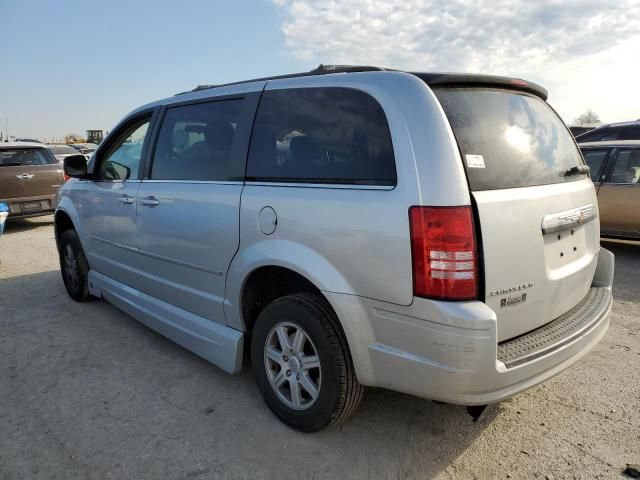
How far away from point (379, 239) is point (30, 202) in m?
9.49

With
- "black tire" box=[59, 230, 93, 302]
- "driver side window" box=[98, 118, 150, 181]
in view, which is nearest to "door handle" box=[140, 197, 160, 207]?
"driver side window" box=[98, 118, 150, 181]

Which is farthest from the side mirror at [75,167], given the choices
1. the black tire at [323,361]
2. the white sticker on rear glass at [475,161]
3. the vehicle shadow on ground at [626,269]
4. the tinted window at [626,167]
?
the tinted window at [626,167]

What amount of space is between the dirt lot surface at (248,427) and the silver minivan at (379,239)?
24 cm

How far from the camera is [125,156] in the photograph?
13.5 feet

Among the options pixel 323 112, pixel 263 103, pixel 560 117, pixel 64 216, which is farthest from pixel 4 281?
pixel 560 117

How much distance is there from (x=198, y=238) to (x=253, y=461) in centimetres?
137

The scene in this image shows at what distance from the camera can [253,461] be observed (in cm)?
244

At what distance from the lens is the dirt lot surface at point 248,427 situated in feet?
7.85

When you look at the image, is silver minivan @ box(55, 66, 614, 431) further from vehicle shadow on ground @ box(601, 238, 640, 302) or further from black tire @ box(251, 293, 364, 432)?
vehicle shadow on ground @ box(601, 238, 640, 302)

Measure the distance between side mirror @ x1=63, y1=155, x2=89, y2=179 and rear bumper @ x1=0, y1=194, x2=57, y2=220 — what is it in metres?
5.52

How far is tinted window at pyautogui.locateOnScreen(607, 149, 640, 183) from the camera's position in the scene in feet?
22.4

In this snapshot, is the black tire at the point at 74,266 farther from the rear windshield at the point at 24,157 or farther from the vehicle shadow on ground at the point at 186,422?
the rear windshield at the point at 24,157

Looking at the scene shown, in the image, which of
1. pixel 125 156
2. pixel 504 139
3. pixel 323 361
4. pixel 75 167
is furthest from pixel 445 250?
pixel 75 167

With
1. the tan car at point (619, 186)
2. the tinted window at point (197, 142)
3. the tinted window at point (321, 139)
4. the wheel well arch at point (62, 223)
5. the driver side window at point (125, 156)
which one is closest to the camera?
the tinted window at point (321, 139)
